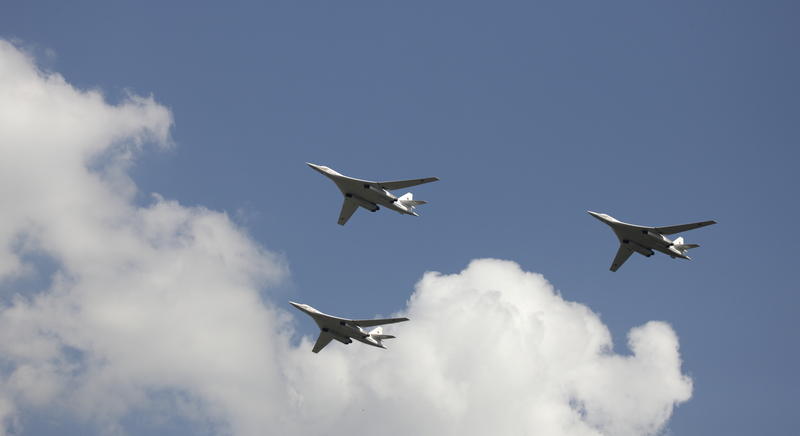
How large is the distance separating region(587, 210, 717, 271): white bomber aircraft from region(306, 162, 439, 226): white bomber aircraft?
22.6 metres

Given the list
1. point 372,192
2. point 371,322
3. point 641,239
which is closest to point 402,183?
point 372,192

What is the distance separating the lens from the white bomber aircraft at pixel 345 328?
3268 inches

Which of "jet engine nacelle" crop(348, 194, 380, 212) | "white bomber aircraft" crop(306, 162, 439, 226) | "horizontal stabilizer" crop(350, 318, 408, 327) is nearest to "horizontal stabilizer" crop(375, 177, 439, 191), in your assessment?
"white bomber aircraft" crop(306, 162, 439, 226)

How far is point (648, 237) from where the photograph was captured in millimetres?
81500

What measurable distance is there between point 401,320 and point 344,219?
2056cm

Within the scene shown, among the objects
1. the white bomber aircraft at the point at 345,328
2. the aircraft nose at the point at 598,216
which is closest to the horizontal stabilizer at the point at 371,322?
the white bomber aircraft at the point at 345,328

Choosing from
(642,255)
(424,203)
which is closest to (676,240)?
(642,255)

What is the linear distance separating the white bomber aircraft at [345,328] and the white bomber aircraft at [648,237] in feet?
98.4

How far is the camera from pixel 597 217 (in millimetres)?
85188

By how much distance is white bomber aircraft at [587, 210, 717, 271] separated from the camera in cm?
7950

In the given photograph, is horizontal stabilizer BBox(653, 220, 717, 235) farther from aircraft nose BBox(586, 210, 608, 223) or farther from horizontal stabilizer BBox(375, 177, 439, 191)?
horizontal stabilizer BBox(375, 177, 439, 191)

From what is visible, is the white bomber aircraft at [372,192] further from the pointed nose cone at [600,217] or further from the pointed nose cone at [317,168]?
the pointed nose cone at [600,217]

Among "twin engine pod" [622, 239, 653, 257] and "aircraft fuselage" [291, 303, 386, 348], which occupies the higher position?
"twin engine pod" [622, 239, 653, 257]

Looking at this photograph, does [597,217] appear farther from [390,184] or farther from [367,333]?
[367,333]
